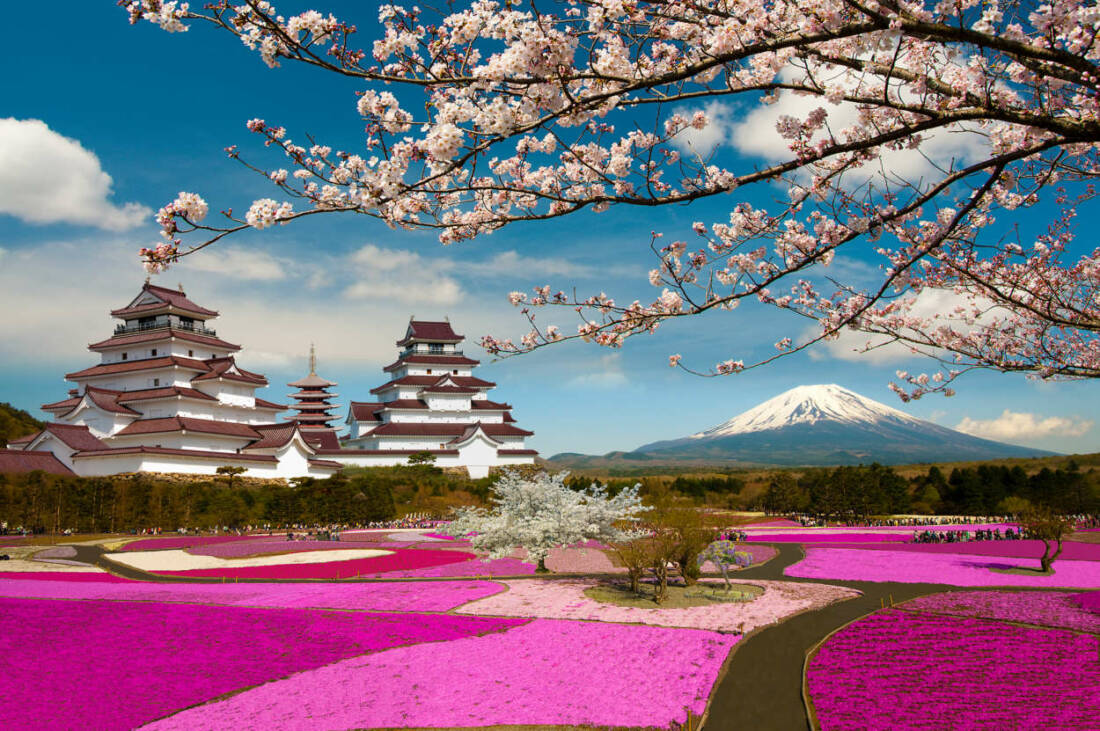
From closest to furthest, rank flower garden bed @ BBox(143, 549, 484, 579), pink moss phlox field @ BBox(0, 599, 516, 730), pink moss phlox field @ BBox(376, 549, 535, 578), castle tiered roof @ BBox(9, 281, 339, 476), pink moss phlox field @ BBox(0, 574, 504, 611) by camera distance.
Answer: pink moss phlox field @ BBox(0, 599, 516, 730), pink moss phlox field @ BBox(0, 574, 504, 611), pink moss phlox field @ BBox(376, 549, 535, 578), flower garden bed @ BBox(143, 549, 484, 579), castle tiered roof @ BBox(9, 281, 339, 476)

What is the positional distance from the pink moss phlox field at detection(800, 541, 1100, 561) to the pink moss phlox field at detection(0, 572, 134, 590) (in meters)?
27.3

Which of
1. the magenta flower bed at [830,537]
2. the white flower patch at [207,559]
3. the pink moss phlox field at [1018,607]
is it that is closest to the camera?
the pink moss phlox field at [1018,607]

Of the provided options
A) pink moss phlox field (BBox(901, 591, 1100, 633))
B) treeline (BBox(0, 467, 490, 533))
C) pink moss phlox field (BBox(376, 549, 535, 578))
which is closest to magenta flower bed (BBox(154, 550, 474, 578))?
pink moss phlox field (BBox(376, 549, 535, 578))

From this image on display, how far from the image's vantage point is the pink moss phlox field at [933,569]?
2009 cm

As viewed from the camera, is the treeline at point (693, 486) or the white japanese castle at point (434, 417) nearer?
the treeline at point (693, 486)

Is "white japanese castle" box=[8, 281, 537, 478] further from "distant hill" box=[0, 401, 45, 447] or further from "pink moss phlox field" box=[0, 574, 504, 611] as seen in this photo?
"pink moss phlox field" box=[0, 574, 504, 611]

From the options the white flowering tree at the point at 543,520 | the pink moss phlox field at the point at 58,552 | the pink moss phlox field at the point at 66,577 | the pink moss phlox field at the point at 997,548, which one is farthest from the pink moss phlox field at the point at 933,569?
the pink moss phlox field at the point at 58,552

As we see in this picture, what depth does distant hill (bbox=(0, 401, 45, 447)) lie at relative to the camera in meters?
59.3

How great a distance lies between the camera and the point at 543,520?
23.0 meters

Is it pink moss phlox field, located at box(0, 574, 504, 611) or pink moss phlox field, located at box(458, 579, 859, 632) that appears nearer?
pink moss phlox field, located at box(458, 579, 859, 632)

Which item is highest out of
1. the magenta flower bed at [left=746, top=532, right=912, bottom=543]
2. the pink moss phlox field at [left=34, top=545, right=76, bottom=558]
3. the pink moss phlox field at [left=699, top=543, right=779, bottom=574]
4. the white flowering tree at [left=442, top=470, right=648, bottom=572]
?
the white flowering tree at [left=442, top=470, right=648, bottom=572]

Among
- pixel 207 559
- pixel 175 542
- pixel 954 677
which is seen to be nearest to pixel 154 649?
pixel 954 677

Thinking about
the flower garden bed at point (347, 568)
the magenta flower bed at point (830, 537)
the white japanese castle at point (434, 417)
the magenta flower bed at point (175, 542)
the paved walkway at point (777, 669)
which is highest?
the white japanese castle at point (434, 417)

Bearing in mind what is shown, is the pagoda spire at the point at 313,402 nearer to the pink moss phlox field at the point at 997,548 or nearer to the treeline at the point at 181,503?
the treeline at the point at 181,503
